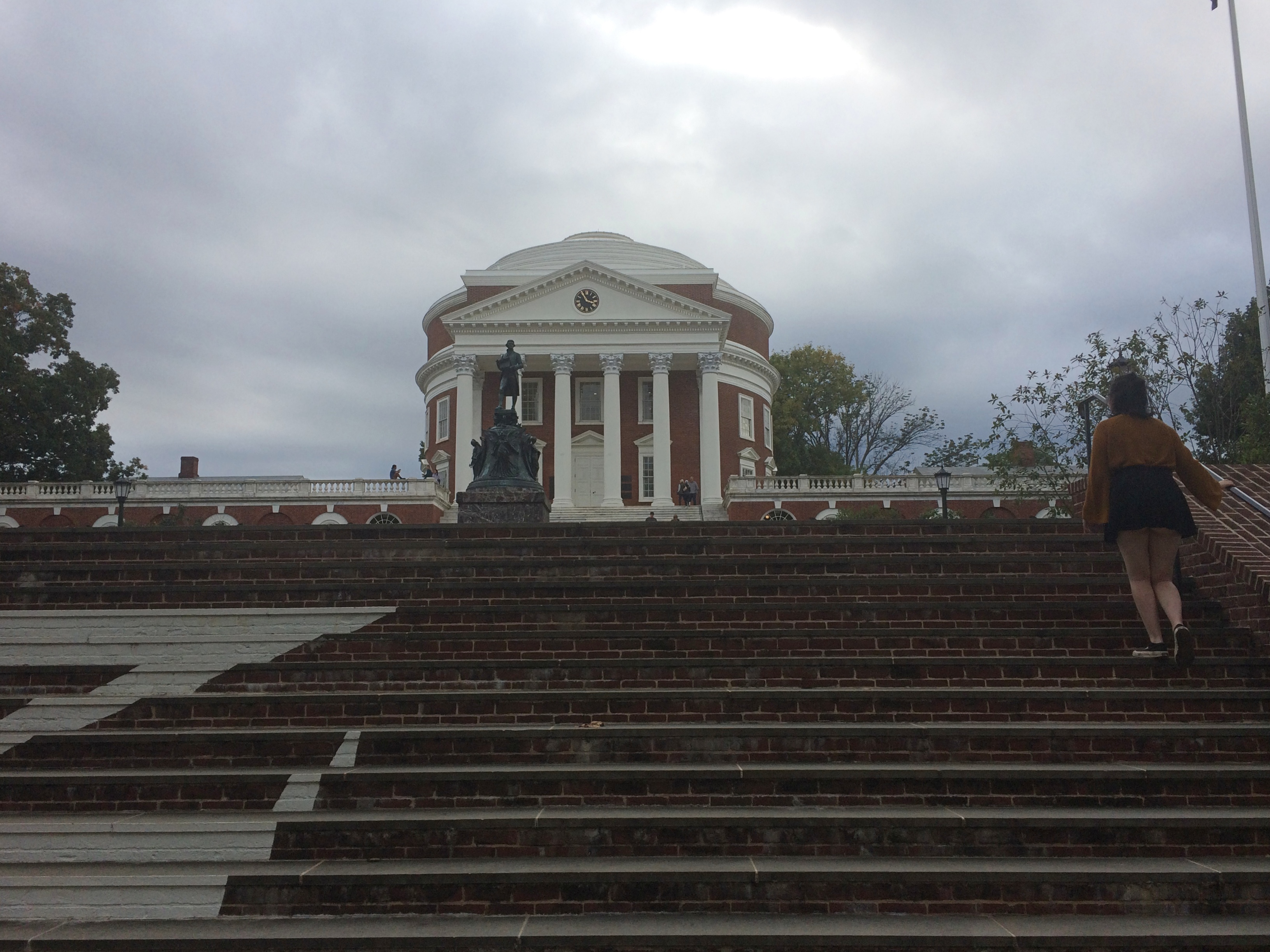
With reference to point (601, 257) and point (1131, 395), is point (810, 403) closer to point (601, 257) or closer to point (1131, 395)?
point (601, 257)

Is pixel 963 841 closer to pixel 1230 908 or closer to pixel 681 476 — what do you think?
pixel 1230 908

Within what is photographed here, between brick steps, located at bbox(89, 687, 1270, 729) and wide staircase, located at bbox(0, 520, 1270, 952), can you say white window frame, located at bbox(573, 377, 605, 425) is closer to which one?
wide staircase, located at bbox(0, 520, 1270, 952)

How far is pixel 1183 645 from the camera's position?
6.51 meters

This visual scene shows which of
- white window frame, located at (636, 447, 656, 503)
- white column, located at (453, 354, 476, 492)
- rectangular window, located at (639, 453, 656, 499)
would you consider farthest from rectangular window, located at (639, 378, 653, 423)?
white column, located at (453, 354, 476, 492)

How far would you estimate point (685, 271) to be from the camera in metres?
48.3

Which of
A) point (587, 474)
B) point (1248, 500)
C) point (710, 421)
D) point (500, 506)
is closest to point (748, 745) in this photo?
point (1248, 500)

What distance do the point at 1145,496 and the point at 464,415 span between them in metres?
38.0

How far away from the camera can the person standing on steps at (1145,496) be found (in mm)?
6637

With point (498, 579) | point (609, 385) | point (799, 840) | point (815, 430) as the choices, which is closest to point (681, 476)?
point (609, 385)

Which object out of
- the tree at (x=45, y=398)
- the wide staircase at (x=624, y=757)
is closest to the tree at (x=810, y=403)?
the tree at (x=45, y=398)

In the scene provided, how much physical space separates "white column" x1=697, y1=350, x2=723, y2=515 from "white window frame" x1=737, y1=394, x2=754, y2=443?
680 centimetres

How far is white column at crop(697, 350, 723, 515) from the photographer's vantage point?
4244cm

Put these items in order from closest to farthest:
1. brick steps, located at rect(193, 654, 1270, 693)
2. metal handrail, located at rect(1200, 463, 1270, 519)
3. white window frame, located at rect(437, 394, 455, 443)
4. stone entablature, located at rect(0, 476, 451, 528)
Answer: brick steps, located at rect(193, 654, 1270, 693) → metal handrail, located at rect(1200, 463, 1270, 519) → stone entablature, located at rect(0, 476, 451, 528) → white window frame, located at rect(437, 394, 455, 443)

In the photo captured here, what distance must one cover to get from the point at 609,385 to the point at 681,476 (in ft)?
20.4
